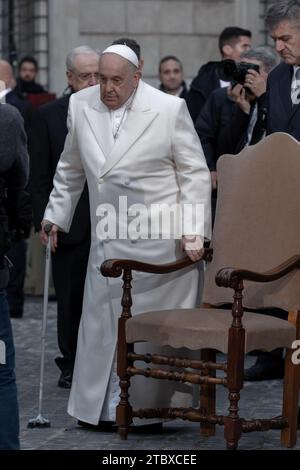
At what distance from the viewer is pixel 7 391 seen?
6941mm

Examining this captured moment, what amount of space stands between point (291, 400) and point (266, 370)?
6.47ft

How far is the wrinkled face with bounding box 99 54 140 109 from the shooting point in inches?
319

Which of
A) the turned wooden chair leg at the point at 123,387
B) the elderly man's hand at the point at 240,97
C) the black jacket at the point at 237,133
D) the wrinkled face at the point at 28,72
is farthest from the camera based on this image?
the wrinkled face at the point at 28,72

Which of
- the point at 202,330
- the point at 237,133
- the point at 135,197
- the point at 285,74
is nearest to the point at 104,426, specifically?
the point at 202,330

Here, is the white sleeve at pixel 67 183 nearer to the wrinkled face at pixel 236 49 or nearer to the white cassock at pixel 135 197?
the white cassock at pixel 135 197

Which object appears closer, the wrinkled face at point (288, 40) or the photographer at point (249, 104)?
the wrinkled face at point (288, 40)

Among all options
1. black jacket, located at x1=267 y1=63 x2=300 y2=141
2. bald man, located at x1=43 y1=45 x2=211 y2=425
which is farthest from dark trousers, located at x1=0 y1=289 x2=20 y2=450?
black jacket, located at x1=267 y1=63 x2=300 y2=141

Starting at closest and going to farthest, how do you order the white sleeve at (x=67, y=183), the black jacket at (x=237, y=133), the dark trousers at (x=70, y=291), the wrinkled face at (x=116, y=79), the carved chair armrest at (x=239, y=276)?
1. the carved chair armrest at (x=239, y=276)
2. the wrinkled face at (x=116, y=79)
3. the white sleeve at (x=67, y=183)
4. the dark trousers at (x=70, y=291)
5. the black jacket at (x=237, y=133)

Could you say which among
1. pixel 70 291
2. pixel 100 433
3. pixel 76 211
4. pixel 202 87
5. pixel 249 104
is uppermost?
pixel 249 104

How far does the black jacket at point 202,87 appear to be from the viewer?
11.9 m

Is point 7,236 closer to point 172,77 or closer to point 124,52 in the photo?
point 124,52

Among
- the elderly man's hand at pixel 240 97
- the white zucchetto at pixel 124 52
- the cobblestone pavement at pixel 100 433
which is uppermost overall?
the white zucchetto at pixel 124 52

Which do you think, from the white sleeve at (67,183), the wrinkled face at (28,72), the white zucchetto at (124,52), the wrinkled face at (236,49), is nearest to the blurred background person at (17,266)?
the wrinkled face at (236,49)

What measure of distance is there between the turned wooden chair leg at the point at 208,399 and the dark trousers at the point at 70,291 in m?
1.76
